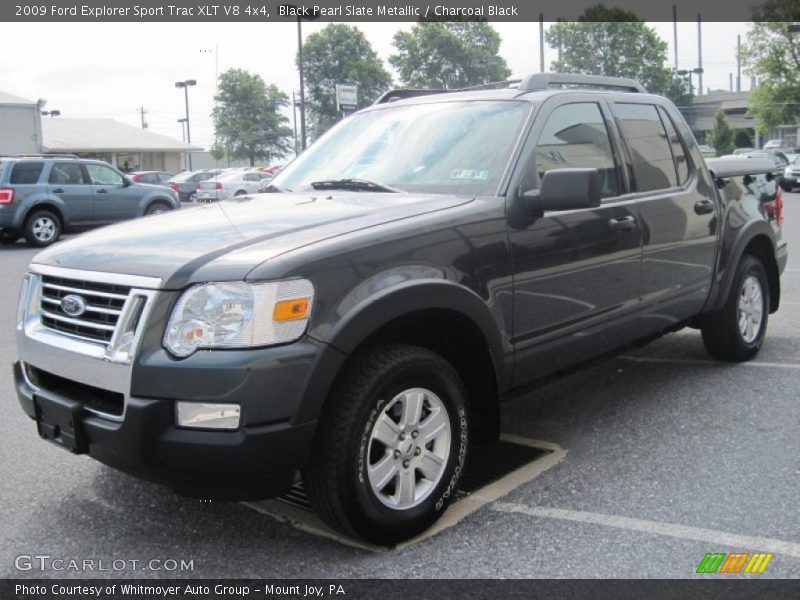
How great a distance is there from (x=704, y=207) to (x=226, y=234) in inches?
126

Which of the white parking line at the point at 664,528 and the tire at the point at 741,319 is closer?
the white parking line at the point at 664,528

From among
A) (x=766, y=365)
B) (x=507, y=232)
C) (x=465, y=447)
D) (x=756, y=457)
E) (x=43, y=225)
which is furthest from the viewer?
(x=43, y=225)

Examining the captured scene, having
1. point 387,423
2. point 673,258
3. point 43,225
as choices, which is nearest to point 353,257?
point 387,423

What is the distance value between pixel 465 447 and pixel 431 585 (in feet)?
2.25

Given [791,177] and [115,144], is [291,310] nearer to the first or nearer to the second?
[791,177]

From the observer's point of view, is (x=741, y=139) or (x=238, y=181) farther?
(x=741, y=139)

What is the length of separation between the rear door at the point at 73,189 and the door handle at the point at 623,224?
14.6 metres

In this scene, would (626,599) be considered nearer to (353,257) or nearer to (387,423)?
(387,423)

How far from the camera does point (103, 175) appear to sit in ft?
58.4

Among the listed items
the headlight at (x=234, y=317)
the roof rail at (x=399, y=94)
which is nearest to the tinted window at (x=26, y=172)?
the roof rail at (x=399, y=94)

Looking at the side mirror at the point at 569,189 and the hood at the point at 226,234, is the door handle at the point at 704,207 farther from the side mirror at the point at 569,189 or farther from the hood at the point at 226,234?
the hood at the point at 226,234

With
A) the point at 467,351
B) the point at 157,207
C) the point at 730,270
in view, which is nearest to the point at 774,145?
the point at 157,207

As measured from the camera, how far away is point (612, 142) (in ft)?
15.4

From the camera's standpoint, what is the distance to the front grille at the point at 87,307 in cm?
313
